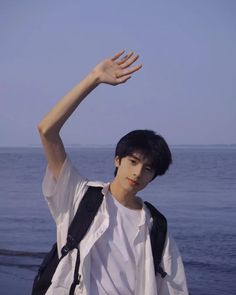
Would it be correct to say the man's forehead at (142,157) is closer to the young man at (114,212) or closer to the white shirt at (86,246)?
the young man at (114,212)

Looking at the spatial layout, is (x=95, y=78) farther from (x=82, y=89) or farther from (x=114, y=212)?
(x=114, y=212)

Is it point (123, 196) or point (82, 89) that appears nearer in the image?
point (82, 89)

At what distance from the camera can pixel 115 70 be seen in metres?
2.55

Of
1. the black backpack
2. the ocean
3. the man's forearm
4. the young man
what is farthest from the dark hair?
the ocean

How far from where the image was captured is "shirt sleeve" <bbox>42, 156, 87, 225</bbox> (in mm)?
2607

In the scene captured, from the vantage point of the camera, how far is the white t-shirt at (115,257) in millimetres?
2562

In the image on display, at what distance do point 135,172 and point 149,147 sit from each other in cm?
15

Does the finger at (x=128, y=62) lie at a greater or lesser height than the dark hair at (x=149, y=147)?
greater

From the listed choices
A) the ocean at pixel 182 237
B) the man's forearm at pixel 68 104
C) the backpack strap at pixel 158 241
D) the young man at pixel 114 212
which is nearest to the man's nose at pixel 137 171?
the young man at pixel 114 212

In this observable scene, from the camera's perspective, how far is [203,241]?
11633 millimetres

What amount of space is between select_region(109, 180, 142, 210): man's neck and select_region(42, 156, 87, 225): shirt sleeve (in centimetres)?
22

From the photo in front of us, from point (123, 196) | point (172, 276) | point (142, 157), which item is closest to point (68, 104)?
point (142, 157)

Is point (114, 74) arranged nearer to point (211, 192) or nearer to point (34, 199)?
point (34, 199)

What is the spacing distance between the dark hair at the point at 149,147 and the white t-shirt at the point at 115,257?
11.2 inches
